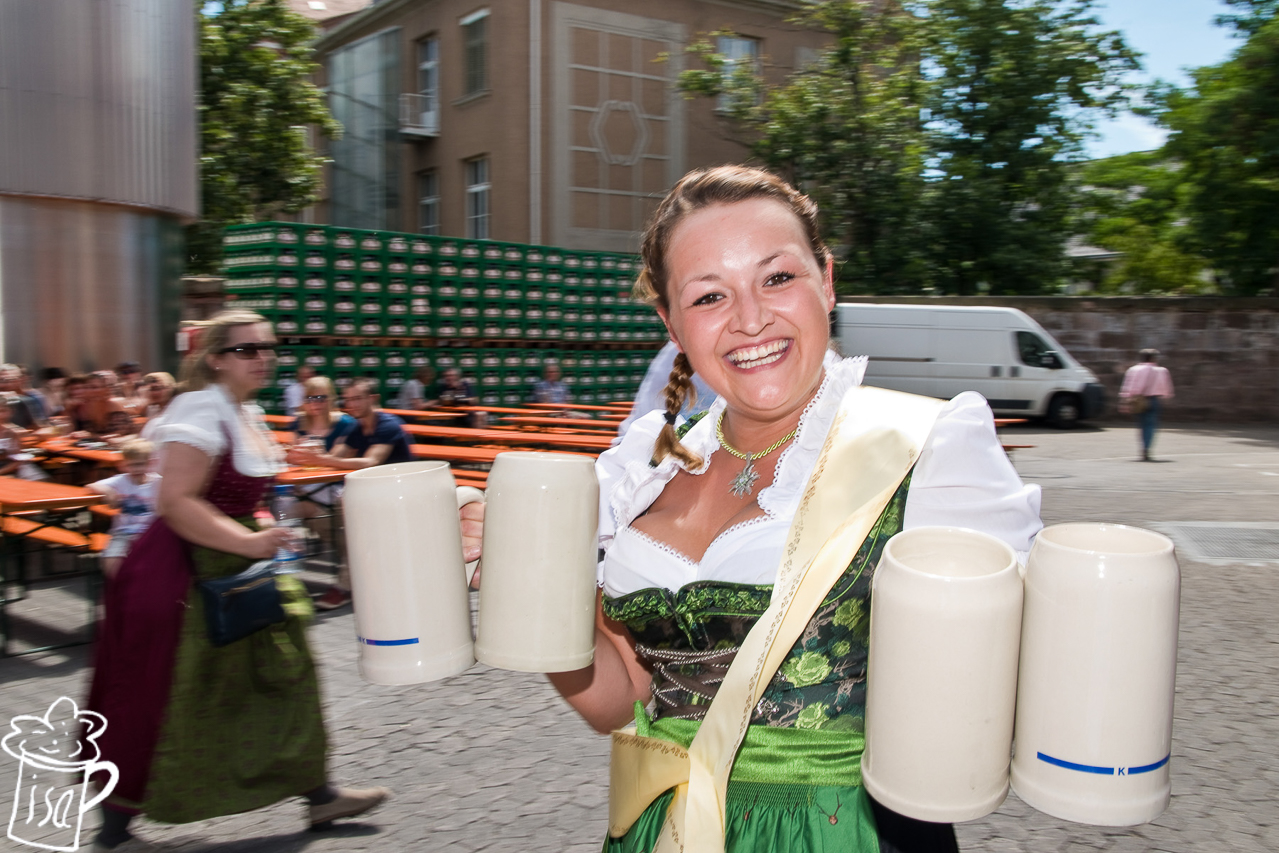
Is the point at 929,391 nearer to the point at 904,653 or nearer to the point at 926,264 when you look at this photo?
the point at 926,264

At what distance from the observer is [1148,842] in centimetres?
331

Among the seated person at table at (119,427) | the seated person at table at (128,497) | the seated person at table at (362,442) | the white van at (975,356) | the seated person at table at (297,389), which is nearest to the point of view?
the seated person at table at (128,497)

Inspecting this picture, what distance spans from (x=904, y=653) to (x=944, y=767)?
0.43 ft

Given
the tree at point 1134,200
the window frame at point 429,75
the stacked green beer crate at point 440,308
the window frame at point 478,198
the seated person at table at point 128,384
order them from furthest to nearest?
the window frame at point 429,75
the tree at point 1134,200
the window frame at point 478,198
the stacked green beer crate at point 440,308
the seated person at table at point 128,384

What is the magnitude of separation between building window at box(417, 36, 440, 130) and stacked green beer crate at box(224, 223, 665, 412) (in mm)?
8179

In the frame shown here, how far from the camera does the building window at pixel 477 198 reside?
22047 millimetres

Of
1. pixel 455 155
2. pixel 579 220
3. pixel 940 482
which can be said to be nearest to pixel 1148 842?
pixel 940 482

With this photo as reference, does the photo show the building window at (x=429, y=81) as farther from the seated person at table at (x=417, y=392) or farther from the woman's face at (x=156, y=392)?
the woman's face at (x=156, y=392)

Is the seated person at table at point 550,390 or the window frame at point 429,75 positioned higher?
the window frame at point 429,75

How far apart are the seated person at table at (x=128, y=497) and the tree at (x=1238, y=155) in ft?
66.0

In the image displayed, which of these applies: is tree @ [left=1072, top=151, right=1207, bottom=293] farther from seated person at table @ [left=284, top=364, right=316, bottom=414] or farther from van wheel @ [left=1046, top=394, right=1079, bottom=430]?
seated person at table @ [left=284, top=364, right=316, bottom=414]

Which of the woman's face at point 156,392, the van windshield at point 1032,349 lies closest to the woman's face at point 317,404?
the woman's face at point 156,392

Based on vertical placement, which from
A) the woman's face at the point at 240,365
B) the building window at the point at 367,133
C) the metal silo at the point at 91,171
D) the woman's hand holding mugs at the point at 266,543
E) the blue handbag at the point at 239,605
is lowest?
the blue handbag at the point at 239,605

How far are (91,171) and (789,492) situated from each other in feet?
41.5
